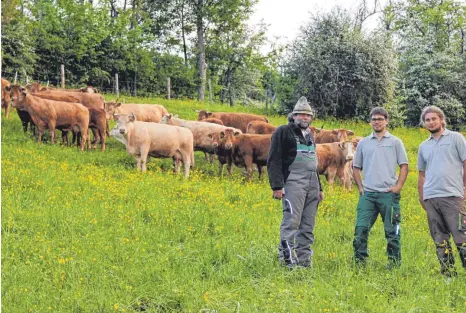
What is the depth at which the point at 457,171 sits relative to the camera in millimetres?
7531

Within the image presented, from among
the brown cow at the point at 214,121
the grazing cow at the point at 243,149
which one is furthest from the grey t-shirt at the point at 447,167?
the brown cow at the point at 214,121

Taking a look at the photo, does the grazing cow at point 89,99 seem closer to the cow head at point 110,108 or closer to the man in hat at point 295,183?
the cow head at point 110,108

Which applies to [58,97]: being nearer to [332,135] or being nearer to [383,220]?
[332,135]

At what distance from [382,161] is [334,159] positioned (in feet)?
29.3

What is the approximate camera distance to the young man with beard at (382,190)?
7887 millimetres

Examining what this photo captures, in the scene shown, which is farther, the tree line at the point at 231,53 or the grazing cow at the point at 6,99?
the tree line at the point at 231,53

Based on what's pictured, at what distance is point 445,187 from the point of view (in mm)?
7496

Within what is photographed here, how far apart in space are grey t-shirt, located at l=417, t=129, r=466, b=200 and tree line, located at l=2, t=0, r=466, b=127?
26.5 metres

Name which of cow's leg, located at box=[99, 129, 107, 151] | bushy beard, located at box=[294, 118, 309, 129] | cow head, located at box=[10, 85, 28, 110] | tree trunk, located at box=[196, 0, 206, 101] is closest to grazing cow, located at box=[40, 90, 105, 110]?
cow's leg, located at box=[99, 129, 107, 151]

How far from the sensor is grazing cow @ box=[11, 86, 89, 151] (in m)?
18.3

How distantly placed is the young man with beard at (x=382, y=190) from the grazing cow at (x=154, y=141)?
8756 mm

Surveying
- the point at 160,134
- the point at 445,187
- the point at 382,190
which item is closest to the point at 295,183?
the point at 382,190

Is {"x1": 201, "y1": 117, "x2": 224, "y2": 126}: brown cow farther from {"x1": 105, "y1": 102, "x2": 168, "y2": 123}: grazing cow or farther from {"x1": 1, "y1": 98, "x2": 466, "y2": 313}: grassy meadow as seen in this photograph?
{"x1": 1, "y1": 98, "x2": 466, "y2": 313}: grassy meadow

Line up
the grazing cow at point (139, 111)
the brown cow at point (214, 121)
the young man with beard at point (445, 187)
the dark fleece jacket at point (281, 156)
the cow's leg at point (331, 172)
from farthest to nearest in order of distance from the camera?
1. the brown cow at point (214, 121)
2. the grazing cow at point (139, 111)
3. the cow's leg at point (331, 172)
4. the dark fleece jacket at point (281, 156)
5. the young man with beard at point (445, 187)
